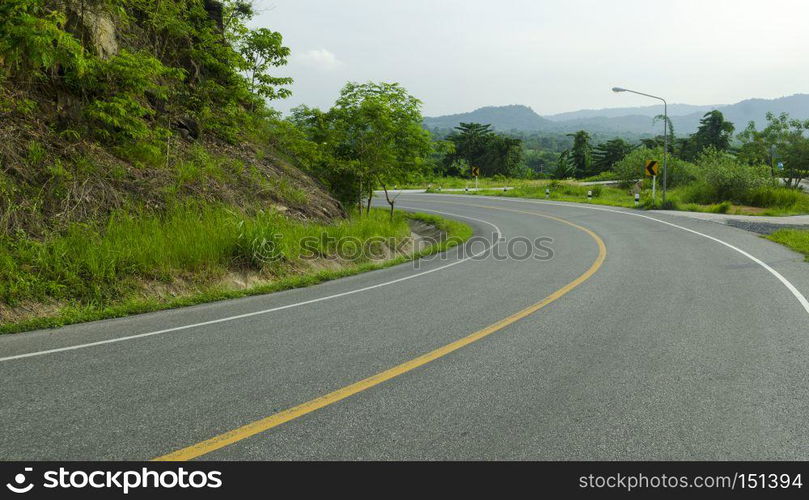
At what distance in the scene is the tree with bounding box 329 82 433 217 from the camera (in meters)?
17.3

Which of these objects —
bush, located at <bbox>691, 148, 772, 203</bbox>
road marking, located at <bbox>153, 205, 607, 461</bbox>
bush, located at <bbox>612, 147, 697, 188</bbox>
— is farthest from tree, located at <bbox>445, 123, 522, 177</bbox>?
road marking, located at <bbox>153, 205, 607, 461</bbox>

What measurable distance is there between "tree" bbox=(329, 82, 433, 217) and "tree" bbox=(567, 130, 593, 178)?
7626cm

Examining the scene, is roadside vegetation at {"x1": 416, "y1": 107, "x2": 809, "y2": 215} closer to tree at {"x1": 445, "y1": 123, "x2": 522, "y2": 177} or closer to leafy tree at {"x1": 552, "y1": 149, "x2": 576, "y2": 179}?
leafy tree at {"x1": 552, "y1": 149, "x2": 576, "y2": 179}

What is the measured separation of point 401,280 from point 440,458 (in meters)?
6.60

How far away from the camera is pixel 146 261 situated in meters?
8.05

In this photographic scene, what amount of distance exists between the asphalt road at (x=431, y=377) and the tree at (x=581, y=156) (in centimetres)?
8439

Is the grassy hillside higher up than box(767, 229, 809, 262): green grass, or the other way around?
the grassy hillside

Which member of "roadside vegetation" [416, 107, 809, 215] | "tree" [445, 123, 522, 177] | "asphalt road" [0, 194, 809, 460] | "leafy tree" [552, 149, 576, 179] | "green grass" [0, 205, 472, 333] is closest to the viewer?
"asphalt road" [0, 194, 809, 460]

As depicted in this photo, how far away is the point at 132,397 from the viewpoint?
13.3ft

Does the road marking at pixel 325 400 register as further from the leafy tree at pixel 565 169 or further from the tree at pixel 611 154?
the leafy tree at pixel 565 169

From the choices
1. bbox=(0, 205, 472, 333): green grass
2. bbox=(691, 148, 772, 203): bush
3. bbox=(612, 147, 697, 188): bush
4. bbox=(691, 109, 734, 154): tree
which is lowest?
bbox=(0, 205, 472, 333): green grass

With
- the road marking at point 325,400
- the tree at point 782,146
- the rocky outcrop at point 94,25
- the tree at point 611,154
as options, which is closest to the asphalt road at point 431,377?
the road marking at point 325,400

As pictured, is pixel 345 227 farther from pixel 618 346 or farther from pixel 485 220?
pixel 485 220

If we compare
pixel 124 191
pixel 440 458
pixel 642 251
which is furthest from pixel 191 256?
pixel 642 251
